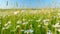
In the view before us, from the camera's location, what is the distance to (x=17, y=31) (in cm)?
128

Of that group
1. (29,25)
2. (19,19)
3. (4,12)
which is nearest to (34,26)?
(29,25)

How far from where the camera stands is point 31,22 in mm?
1376

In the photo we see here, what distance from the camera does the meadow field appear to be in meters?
1.26

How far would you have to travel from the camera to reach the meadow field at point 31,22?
1.26 m

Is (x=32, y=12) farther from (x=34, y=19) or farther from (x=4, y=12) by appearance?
(x=4, y=12)

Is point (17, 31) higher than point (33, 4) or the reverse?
the reverse

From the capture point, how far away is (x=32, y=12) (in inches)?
63.1

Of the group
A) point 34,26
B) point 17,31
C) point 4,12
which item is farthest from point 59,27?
point 4,12

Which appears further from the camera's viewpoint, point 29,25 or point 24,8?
point 24,8

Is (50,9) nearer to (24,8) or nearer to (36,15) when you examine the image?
(36,15)

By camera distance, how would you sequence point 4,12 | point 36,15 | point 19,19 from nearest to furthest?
point 19,19 → point 36,15 → point 4,12

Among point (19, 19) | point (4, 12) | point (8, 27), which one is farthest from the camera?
point (4, 12)

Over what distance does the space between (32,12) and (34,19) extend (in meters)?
0.18

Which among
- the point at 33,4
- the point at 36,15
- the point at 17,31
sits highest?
the point at 33,4
